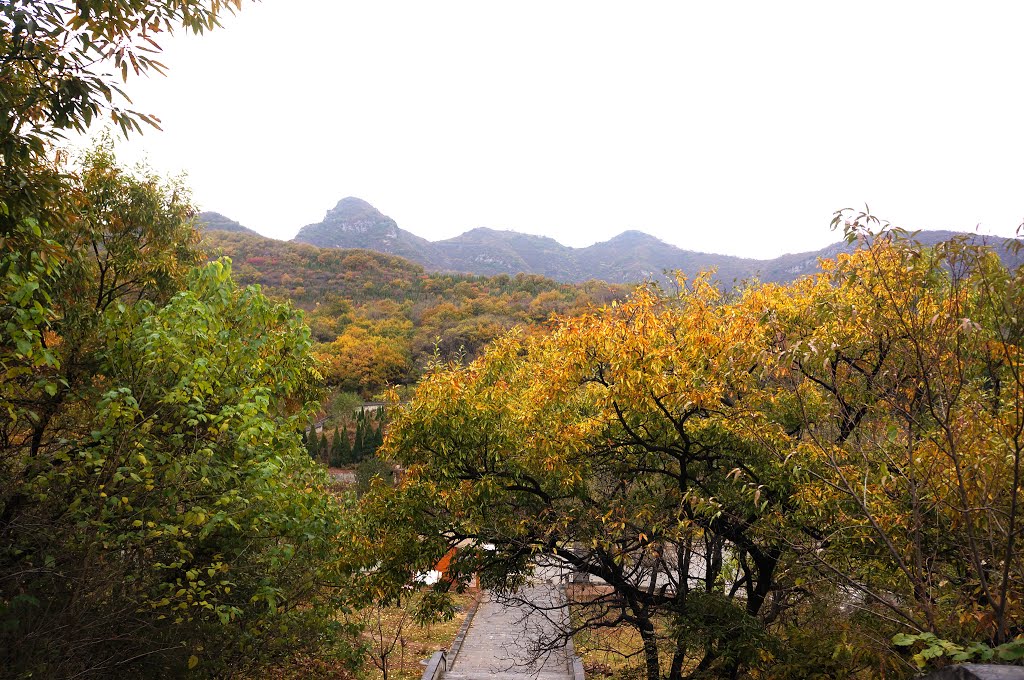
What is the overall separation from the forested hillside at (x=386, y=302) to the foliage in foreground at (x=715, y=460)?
19239mm

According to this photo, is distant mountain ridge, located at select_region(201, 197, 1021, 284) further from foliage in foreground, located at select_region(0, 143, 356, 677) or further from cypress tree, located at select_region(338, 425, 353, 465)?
foliage in foreground, located at select_region(0, 143, 356, 677)

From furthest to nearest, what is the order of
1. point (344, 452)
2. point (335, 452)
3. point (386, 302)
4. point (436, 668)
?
point (386, 302) → point (335, 452) → point (344, 452) → point (436, 668)

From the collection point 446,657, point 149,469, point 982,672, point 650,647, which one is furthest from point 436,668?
point 982,672

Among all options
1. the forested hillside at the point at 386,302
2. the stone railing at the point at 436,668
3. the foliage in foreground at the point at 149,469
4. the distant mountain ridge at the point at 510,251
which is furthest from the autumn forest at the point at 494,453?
the distant mountain ridge at the point at 510,251

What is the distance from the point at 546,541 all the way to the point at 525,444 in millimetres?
1111

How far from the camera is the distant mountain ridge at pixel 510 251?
142375 millimetres

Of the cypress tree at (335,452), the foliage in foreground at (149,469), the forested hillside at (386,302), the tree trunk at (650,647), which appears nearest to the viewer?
the foliage in foreground at (149,469)

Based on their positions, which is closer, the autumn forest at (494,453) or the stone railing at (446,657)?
the autumn forest at (494,453)

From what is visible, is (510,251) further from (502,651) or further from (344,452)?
(502,651)

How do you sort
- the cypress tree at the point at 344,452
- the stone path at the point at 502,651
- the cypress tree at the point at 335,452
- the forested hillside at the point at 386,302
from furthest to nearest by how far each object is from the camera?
the forested hillside at the point at 386,302 < the cypress tree at the point at 335,452 < the cypress tree at the point at 344,452 < the stone path at the point at 502,651

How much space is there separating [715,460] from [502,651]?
8.56 m

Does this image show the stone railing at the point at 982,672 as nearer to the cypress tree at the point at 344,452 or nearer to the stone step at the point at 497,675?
the stone step at the point at 497,675

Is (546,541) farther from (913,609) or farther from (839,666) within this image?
(913,609)

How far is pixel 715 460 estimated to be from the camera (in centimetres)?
793
